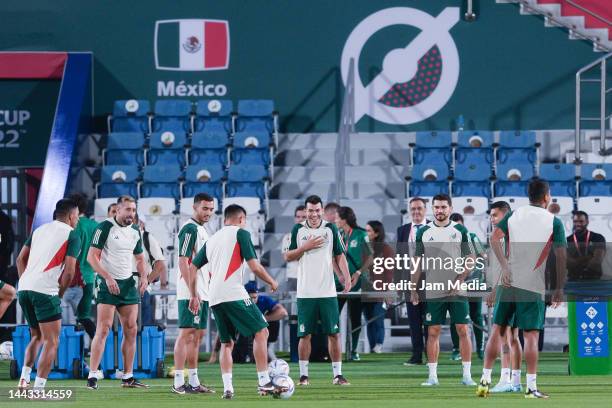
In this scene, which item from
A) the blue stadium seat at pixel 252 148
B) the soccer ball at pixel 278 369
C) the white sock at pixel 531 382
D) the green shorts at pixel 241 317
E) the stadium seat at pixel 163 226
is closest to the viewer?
the white sock at pixel 531 382

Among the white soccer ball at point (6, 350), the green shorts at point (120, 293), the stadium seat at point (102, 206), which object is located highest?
the stadium seat at point (102, 206)

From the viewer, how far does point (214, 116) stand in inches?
959

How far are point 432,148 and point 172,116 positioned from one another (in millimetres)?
4807

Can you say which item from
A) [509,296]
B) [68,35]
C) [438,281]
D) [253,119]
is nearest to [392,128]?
[253,119]

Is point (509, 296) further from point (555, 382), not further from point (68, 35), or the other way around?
point (68, 35)

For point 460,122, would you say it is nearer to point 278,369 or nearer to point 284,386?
point 278,369

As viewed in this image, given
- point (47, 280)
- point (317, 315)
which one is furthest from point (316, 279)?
point (47, 280)

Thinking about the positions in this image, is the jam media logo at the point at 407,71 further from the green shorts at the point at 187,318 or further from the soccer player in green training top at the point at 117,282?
the green shorts at the point at 187,318

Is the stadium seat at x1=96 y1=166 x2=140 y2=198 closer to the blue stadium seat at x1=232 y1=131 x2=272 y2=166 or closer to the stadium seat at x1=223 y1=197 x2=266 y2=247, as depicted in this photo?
the blue stadium seat at x1=232 y1=131 x2=272 y2=166

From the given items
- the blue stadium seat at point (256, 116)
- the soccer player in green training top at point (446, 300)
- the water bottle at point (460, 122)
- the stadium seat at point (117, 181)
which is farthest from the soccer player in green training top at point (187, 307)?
the water bottle at point (460, 122)

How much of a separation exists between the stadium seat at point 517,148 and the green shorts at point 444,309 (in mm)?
9738

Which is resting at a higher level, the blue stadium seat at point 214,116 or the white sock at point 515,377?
the blue stadium seat at point 214,116

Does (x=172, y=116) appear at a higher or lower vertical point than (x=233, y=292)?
higher

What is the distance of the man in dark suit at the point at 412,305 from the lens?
642 inches
